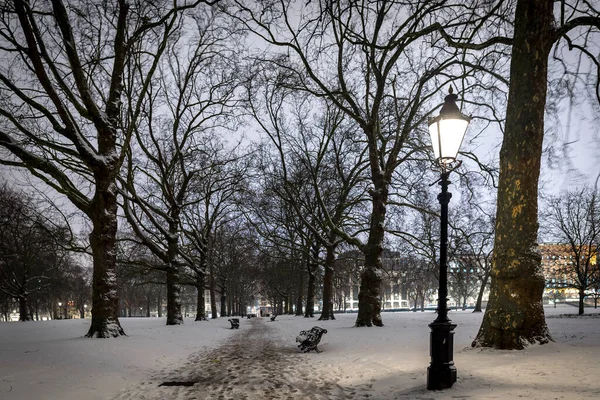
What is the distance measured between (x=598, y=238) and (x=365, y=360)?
36.5 m

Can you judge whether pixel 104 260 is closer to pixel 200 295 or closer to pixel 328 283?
pixel 328 283

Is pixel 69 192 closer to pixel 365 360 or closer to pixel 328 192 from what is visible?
pixel 365 360

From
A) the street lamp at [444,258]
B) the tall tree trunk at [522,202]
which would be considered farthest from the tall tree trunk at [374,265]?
the street lamp at [444,258]

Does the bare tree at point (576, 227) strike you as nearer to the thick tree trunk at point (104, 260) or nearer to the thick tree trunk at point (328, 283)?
the thick tree trunk at point (328, 283)

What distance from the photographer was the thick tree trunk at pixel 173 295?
61.2 ft

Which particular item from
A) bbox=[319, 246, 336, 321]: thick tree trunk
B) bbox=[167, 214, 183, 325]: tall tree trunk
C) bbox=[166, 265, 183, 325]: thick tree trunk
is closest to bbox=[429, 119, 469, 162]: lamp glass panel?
bbox=[167, 214, 183, 325]: tall tree trunk

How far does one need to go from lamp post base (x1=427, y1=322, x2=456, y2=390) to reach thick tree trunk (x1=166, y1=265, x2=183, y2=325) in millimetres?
15945

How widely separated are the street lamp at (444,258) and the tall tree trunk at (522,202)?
194 centimetres

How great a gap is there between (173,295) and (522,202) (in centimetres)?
1776

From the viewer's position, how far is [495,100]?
45.1 ft

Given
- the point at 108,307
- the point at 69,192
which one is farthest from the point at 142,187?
the point at 108,307

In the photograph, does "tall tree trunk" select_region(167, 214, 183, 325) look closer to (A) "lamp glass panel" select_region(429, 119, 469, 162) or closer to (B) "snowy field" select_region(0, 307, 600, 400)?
(B) "snowy field" select_region(0, 307, 600, 400)

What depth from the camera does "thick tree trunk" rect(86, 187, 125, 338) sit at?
10.3 meters

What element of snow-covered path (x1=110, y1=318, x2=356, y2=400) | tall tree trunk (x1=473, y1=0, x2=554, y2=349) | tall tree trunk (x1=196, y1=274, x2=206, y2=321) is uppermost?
tall tree trunk (x1=473, y1=0, x2=554, y2=349)
